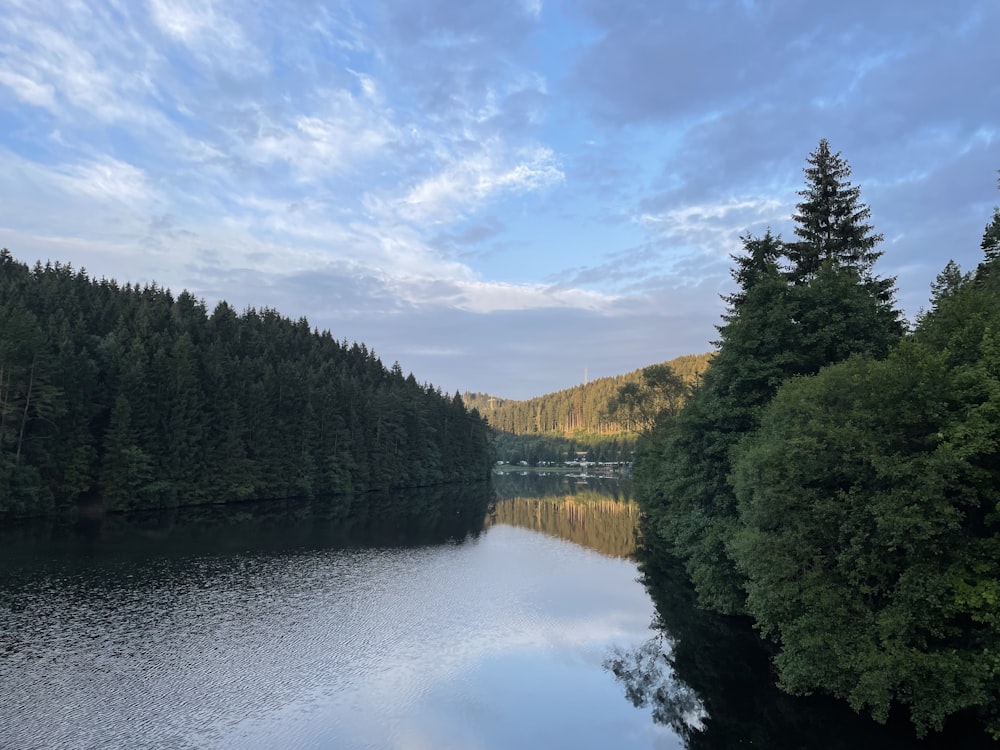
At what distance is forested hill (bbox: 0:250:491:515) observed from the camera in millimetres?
68688

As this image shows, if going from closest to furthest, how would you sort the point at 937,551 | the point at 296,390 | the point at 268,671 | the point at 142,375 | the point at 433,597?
the point at 937,551, the point at 268,671, the point at 433,597, the point at 142,375, the point at 296,390

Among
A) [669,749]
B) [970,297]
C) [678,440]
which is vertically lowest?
[669,749]

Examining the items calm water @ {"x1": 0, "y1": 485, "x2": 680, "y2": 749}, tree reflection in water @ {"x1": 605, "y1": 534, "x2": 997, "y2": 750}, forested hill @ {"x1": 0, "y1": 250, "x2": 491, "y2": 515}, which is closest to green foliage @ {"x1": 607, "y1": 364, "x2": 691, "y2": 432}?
calm water @ {"x1": 0, "y1": 485, "x2": 680, "y2": 749}

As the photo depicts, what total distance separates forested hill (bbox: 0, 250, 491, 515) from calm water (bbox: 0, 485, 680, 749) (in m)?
16.5

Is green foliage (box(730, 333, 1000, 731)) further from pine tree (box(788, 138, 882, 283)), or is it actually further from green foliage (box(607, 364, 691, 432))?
green foliage (box(607, 364, 691, 432))

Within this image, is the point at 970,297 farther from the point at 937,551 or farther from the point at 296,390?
the point at 296,390

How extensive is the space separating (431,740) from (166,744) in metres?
8.18

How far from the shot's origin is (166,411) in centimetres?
→ 8519

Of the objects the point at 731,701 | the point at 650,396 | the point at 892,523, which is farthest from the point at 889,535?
the point at 650,396

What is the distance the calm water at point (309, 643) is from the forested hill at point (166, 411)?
16463mm

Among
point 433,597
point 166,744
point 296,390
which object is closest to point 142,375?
point 296,390

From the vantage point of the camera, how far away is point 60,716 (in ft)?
69.8

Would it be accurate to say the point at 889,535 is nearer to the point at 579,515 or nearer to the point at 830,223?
the point at 830,223

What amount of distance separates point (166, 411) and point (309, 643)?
65659mm
